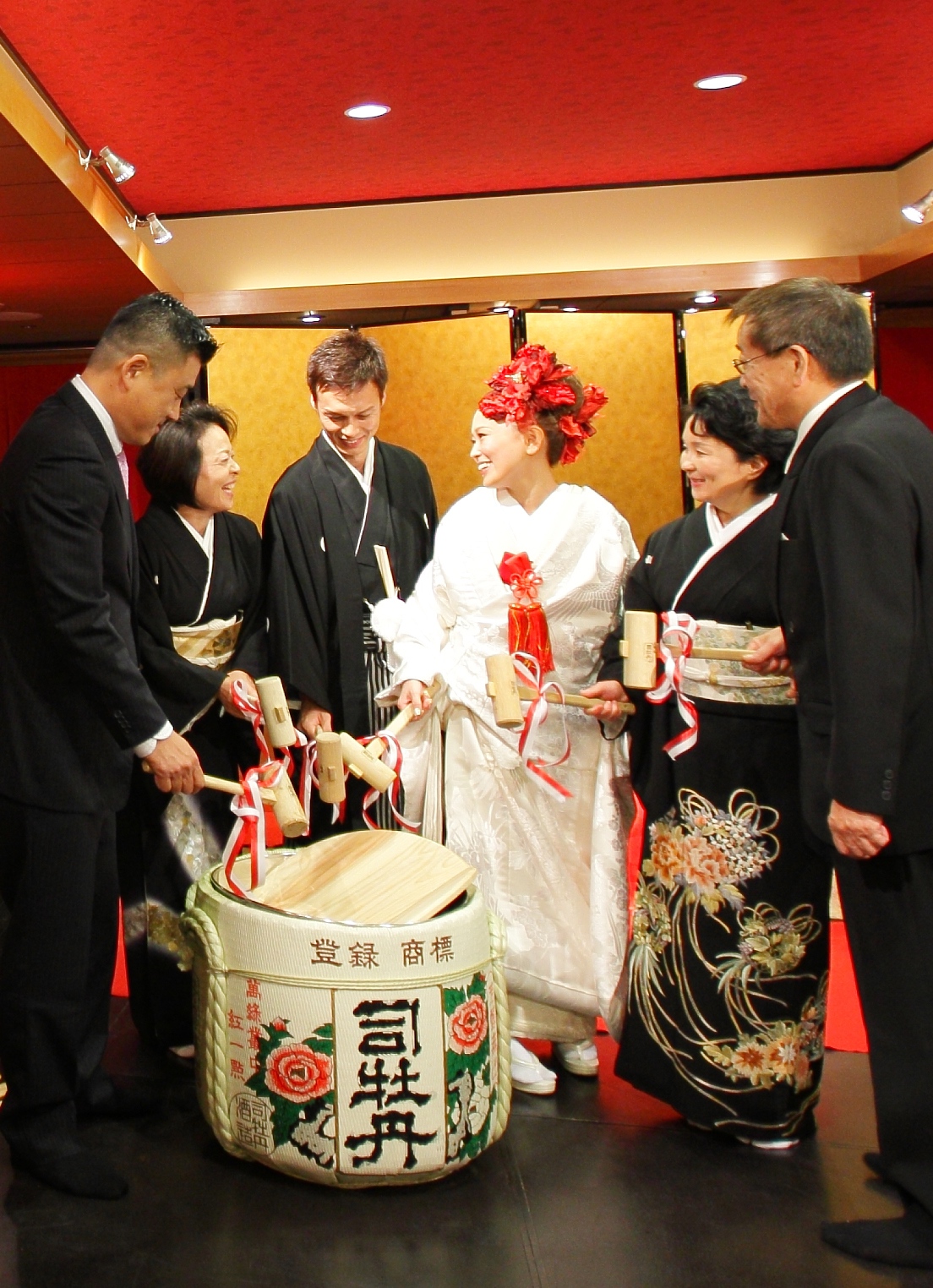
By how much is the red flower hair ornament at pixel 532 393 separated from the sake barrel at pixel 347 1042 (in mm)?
1144

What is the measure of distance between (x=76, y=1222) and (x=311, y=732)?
122cm

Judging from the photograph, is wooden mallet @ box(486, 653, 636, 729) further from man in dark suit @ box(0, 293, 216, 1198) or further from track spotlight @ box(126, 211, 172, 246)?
track spotlight @ box(126, 211, 172, 246)

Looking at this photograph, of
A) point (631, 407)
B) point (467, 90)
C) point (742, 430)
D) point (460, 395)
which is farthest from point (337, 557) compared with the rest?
point (631, 407)

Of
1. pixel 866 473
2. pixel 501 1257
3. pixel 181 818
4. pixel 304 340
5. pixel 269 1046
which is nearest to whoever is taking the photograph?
pixel 866 473

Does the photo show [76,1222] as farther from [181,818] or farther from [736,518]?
[736,518]

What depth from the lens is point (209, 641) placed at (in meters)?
2.92

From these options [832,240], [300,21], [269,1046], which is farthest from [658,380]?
[269,1046]

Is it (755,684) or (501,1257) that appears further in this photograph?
(755,684)

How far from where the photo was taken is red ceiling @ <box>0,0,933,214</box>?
416 cm

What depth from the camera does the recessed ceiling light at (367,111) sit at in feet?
16.2

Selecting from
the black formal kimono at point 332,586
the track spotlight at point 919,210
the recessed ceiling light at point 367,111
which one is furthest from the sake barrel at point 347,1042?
the recessed ceiling light at point 367,111

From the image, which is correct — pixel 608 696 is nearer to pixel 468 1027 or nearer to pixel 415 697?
pixel 415 697

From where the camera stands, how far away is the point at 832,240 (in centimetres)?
626

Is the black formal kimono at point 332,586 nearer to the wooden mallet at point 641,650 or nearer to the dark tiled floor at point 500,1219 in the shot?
the wooden mallet at point 641,650
